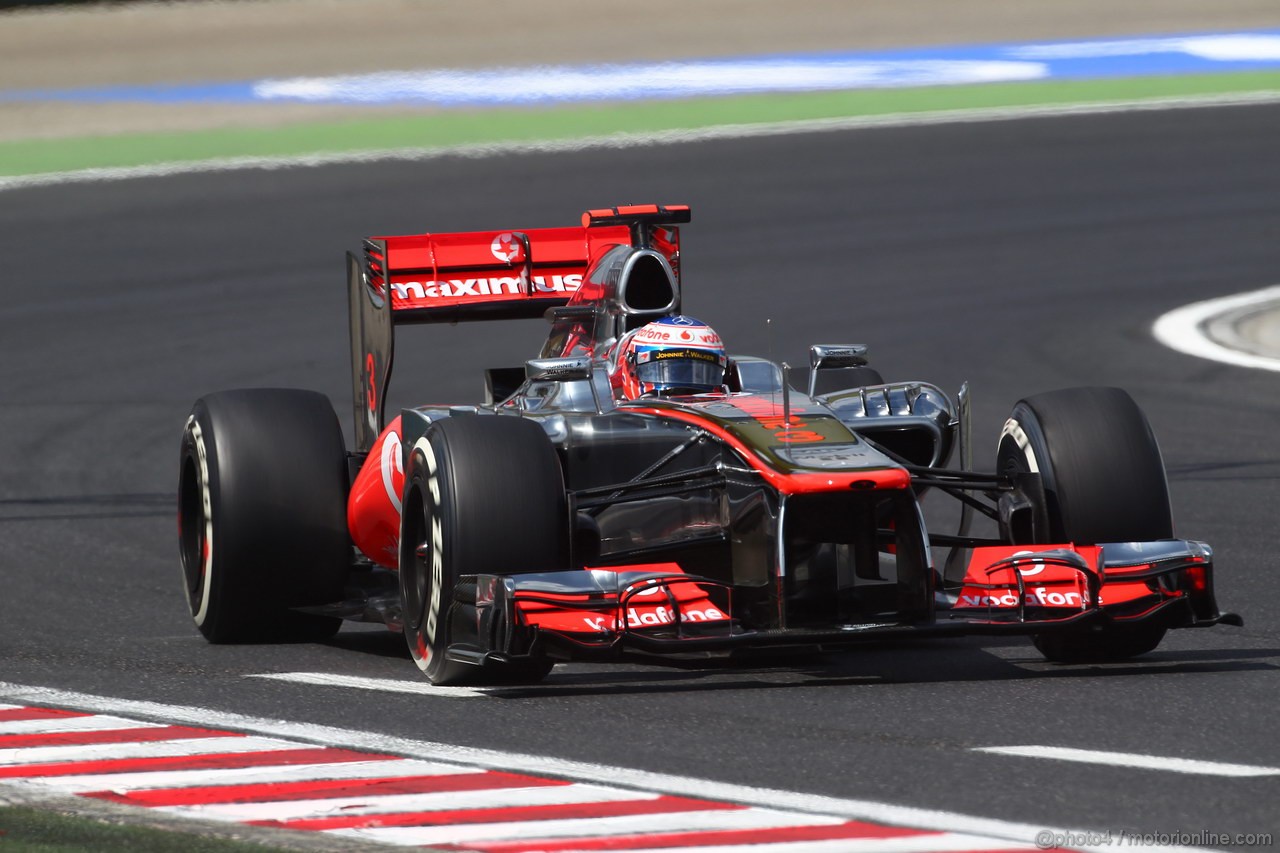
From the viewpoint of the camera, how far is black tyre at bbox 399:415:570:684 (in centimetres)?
765

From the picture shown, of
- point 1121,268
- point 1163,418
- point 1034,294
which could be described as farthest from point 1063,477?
point 1121,268

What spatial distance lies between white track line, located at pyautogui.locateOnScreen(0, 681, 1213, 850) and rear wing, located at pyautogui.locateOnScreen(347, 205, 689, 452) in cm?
281

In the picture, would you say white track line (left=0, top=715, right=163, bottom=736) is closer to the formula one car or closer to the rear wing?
the formula one car

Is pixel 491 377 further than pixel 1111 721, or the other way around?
pixel 491 377

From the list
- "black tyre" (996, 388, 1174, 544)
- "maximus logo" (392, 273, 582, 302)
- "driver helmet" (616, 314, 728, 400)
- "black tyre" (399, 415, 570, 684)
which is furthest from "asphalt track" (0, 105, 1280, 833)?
"maximus logo" (392, 273, 582, 302)

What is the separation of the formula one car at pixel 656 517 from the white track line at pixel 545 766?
83 cm

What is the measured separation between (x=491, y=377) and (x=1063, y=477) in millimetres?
3053

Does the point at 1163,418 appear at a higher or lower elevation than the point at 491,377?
lower

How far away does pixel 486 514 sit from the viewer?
7.66 metres

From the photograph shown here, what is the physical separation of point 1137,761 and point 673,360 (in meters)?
3.22

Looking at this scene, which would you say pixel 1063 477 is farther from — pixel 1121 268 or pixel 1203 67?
pixel 1203 67

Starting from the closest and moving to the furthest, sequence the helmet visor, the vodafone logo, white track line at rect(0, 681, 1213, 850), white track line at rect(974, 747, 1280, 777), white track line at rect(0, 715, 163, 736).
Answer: white track line at rect(0, 681, 1213, 850) < white track line at rect(974, 747, 1280, 777) < white track line at rect(0, 715, 163, 736) < the helmet visor < the vodafone logo

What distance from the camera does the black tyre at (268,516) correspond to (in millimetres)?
9258

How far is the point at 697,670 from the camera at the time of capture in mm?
8211
